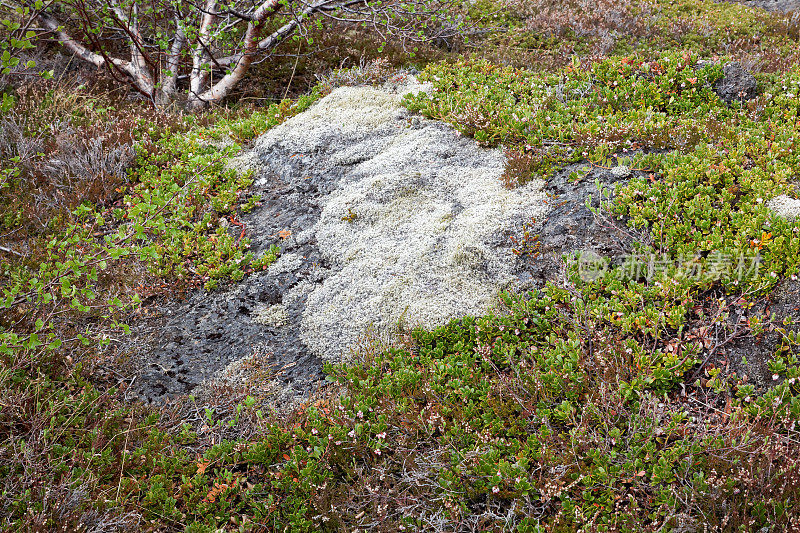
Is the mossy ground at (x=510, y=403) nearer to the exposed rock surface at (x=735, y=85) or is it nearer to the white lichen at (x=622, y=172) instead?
Answer: the white lichen at (x=622, y=172)

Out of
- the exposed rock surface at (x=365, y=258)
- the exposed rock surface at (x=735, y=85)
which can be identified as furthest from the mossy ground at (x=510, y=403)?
the exposed rock surface at (x=735, y=85)

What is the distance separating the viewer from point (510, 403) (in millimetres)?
4199

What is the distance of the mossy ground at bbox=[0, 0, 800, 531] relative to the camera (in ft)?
11.6

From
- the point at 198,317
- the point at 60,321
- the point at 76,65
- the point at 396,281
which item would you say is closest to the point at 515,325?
the point at 396,281

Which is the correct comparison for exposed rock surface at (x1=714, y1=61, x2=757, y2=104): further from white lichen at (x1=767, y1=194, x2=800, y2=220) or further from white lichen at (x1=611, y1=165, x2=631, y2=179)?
white lichen at (x1=767, y1=194, x2=800, y2=220)

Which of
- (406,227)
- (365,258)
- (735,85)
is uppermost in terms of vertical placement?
(735,85)

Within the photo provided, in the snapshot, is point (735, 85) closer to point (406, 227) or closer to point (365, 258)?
point (406, 227)

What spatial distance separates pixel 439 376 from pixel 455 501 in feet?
3.53

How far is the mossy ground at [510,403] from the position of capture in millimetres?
3535

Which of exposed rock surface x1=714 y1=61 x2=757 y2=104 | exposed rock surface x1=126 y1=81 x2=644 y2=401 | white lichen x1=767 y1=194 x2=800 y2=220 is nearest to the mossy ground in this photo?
white lichen x1=767 y1=194 x2=800 y2=220

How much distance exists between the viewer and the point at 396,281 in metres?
5.48

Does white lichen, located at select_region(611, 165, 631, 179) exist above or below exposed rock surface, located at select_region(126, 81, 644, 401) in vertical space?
above

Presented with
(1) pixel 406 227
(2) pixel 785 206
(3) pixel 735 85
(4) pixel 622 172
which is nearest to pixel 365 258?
(1) pixel 406 227

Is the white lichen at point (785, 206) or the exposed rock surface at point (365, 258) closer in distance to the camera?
the white lichen at point (785, 206)
